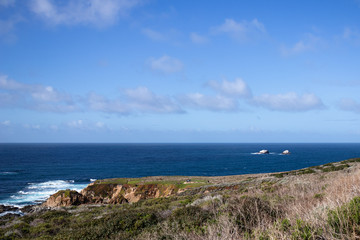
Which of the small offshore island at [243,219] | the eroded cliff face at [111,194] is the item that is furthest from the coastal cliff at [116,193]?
the small offshore island at [243,219]

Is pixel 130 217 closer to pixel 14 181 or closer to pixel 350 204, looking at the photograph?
pixel 350 204

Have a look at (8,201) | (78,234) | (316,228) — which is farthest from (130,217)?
(8,201)

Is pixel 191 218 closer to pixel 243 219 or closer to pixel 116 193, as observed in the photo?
pixel 243 219

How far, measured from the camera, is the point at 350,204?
5887 millimetres

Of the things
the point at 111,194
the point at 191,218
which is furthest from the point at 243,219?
the point at 111,194

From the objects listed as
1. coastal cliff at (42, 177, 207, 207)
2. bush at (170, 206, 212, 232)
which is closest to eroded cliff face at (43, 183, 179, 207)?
coastal cliff at (42, 177, 207, 207)

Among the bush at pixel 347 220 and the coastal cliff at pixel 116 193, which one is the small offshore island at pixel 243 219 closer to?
the bush at pixel 347 220

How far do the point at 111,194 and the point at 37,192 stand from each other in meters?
21.6

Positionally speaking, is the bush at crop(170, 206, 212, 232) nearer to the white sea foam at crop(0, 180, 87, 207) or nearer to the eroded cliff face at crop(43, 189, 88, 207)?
the eroded cliff face at crop(43, 189, 88, 207)

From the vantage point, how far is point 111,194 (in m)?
40.5

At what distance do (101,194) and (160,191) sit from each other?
10.2m

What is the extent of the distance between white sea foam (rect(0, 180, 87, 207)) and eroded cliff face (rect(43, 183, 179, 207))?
8.60 m

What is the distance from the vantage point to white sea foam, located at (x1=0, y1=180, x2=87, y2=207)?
142 feet

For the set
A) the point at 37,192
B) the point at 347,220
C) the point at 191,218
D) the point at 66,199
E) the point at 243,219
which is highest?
the point at 347,220
